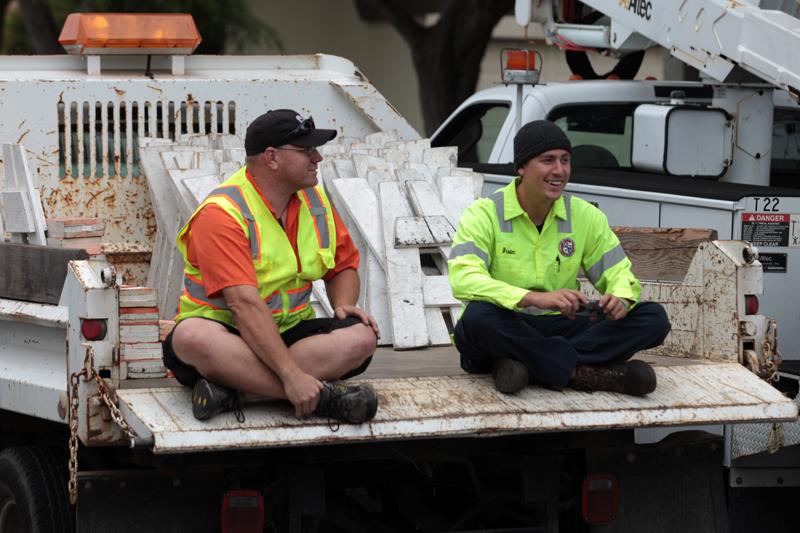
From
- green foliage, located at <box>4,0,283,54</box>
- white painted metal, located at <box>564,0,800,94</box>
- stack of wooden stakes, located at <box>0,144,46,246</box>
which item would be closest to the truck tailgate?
stack of wooden stakes, located at <box>0,144,46,246</box>

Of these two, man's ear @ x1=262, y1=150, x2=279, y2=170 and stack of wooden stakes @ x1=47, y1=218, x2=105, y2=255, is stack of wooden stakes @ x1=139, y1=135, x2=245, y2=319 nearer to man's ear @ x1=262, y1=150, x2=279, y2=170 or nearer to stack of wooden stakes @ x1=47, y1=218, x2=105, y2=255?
stack of wooden stakes @ x1=47, y1=218, x2=105, y2=255

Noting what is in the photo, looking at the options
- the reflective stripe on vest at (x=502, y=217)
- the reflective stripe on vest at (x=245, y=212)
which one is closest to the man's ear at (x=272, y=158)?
the reflective stripe on vest at (x=245, y=212)

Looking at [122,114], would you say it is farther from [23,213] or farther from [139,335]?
[139,335]

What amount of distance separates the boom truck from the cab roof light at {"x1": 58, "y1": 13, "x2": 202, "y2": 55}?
1.16ft

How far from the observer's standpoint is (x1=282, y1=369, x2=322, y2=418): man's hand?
4828 millimetres

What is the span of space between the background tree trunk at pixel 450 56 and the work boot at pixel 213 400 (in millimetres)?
10720

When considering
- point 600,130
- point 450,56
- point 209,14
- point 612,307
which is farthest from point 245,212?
point 209,14

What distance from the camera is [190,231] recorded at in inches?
205

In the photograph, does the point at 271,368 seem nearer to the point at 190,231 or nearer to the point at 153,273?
the point at 190,231

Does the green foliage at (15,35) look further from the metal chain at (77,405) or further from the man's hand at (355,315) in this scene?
the metal chain at (77,405)

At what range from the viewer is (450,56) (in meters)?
15.8

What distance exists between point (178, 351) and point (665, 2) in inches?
168

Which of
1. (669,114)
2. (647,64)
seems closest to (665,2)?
(669,114)

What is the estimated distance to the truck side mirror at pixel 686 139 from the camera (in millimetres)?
7973
